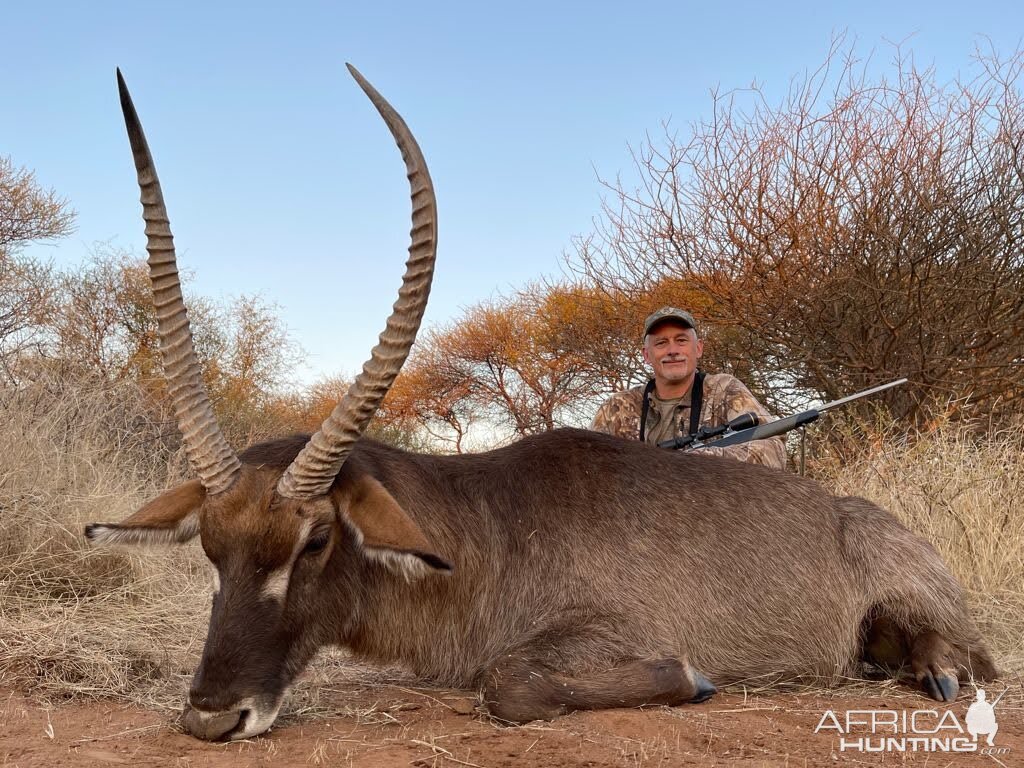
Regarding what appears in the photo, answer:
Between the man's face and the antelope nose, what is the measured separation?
4.78m

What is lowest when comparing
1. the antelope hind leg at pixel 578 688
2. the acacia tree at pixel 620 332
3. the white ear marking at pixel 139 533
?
the antelope hind leg at pixel 578 688

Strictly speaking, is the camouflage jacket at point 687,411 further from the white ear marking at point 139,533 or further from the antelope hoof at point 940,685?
the white ear marking at point 139,533

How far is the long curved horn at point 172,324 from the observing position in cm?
370

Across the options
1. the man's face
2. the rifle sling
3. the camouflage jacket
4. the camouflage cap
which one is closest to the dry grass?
the camouflage jacket

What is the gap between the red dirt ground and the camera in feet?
10.5

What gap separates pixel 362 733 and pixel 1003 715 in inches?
103

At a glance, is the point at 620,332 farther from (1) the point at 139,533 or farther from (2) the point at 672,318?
(1) the point at 139,533

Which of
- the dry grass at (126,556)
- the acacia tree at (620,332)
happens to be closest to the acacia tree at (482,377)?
the acacia tree at (620,332)

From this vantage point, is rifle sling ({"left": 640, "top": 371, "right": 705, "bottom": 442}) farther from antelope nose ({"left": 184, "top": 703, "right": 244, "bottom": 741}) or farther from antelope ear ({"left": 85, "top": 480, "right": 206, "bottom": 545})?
antelope nose ({"left": 184, "top": 703, "right": 244, "bottom": 741})

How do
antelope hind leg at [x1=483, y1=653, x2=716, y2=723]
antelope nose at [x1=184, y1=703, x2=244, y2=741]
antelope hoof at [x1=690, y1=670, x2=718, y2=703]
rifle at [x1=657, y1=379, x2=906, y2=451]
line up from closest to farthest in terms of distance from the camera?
antelope nose at [x1=184, y1=703, x2=244, y2=741]
antelope hind leg at [x1=483, y1=653, x2=716, y2=723]
antelope hoof at [x1=690, y1=670, x2=718, y2=703]
rifle at [x1=657, y1=379, x2=906, y2=451]

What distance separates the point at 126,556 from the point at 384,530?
372 cm

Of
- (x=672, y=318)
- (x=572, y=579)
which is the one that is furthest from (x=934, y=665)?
(x=672, y=318)

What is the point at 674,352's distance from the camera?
289 inches

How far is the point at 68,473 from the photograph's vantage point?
24.3 ft
